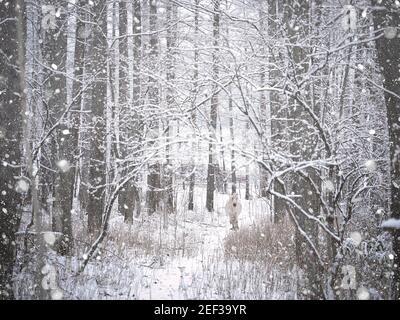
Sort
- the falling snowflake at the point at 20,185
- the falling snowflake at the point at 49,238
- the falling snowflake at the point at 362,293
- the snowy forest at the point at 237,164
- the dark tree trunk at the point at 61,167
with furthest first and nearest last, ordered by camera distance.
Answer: the dark tree trunk at the point at 61,167
the falling snowflake at the point at 49,238
the falling snowflake at the point at 20,185
the falling snowflake at the point at 362,293
the snowy forest at the point at 237,164

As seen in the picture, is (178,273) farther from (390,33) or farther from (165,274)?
(390,33)

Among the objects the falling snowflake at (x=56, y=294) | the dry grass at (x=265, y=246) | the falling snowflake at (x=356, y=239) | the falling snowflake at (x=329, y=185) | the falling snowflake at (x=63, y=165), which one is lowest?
the falling snowflake at (x=56, y=294)

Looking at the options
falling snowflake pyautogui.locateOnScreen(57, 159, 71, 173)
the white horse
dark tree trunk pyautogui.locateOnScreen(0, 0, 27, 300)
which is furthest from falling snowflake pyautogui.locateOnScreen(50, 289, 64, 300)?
the white horse

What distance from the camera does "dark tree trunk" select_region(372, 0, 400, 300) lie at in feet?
15.7

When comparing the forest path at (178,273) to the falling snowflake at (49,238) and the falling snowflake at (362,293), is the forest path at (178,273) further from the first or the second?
the falling snowflake at (362,293)

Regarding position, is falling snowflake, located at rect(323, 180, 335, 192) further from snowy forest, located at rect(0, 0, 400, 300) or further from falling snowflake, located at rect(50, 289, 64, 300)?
falling snowflake, located at rect(50, 289, 64, 300)

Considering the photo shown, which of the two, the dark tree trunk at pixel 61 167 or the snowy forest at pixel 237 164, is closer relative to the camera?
the snowy forest at pixel 237 164

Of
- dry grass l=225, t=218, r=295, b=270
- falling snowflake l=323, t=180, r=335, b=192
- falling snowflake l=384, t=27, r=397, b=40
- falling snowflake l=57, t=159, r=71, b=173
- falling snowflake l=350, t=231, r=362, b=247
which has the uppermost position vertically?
falling snowflake l=384, t=27, r=397, b=40

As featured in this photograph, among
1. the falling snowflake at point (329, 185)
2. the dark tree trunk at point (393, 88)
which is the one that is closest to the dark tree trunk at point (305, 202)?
the falling snowflake at point (329, 185)

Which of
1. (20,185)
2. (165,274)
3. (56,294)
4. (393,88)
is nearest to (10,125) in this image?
(20,185)

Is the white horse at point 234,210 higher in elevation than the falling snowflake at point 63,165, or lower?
lower

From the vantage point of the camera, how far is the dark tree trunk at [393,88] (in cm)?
479
